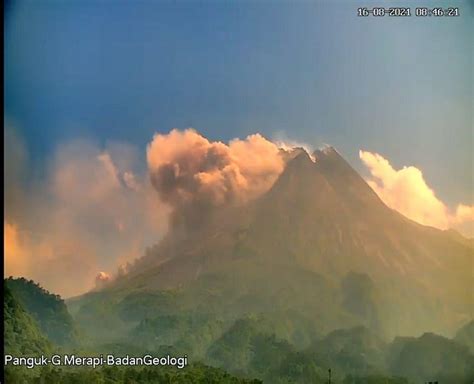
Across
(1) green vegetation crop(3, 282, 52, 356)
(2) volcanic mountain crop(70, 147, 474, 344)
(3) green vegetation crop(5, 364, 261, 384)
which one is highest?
(2) volcanic mountain crop(70, 147, 474, 344)

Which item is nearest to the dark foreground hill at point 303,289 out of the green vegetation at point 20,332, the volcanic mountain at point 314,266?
the volcanic mountain at point 314,266

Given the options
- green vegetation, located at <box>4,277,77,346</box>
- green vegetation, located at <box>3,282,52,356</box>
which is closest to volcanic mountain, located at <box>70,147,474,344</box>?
green vegetation, located at <box>4,277,77,346</box>

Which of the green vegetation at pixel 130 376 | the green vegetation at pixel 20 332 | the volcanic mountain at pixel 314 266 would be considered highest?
the volcanic mountain at pixel 314 266

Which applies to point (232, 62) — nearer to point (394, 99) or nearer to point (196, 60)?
point (196, 60)

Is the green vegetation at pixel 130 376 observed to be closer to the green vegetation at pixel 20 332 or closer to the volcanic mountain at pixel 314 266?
the green vegetation at pixel 20 332

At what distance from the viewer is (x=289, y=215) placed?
116 inches

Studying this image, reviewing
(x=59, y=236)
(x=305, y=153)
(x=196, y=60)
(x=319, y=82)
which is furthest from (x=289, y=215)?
(x=59, y=236)

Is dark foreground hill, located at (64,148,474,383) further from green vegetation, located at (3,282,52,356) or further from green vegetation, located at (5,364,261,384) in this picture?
green vegetation, located at (3,282,52,356)

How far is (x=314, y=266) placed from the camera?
9.64 feet

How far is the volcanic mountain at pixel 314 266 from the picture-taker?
2.91 m

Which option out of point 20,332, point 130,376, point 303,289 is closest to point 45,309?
point 20,332

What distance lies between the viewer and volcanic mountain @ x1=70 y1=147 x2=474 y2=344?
114 inches

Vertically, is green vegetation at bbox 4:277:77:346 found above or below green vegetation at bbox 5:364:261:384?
above

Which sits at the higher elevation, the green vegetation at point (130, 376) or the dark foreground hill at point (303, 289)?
the dark foreground hill at point (303, 289)
